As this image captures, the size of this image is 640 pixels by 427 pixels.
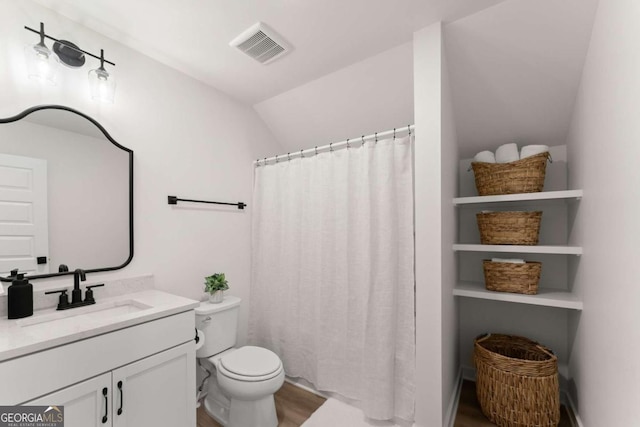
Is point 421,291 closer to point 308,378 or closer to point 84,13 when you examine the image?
point 308,378

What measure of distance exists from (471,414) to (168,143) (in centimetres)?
275

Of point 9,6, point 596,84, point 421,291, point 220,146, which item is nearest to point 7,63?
point 9,6

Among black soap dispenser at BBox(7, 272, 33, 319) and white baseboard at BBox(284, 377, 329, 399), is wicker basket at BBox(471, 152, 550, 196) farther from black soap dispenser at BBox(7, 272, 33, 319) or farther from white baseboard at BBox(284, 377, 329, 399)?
black soap dispenser at BBox(7, 272, 33, 319)

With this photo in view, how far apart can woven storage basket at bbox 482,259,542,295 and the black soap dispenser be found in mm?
2618

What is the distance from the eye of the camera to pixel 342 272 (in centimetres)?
201

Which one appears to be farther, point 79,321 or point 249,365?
point 249,365

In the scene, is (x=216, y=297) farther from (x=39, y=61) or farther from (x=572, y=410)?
(x=572, y=410)

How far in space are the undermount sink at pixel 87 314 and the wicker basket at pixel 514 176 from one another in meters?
2.27

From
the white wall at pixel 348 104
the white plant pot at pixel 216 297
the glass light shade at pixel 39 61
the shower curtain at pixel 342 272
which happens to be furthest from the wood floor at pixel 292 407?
the glass light shade at pixel 39 61

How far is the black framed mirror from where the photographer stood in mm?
1391

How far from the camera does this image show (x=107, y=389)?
1200mm

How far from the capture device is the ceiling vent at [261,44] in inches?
65.9

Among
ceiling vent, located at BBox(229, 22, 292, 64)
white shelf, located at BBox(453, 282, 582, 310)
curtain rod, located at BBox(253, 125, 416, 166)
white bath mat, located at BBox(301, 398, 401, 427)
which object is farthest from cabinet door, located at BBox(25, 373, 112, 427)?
white shelf, located at BBox(453, 282, 582, 310)

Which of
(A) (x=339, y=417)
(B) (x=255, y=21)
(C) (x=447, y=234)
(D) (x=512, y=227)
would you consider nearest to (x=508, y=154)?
(D) (x=512, y=227)
